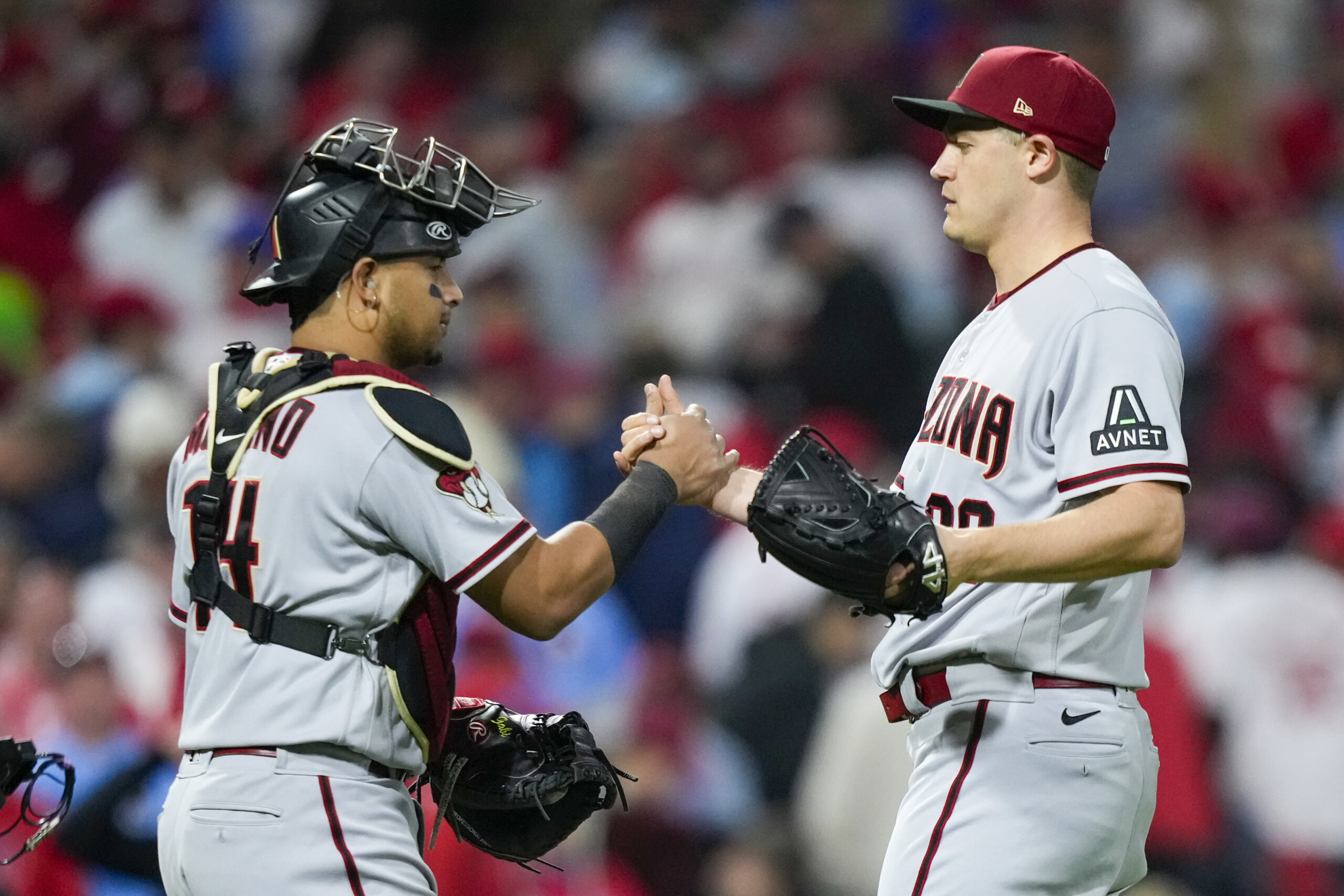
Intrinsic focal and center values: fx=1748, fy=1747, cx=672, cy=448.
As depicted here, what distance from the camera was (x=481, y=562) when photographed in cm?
318

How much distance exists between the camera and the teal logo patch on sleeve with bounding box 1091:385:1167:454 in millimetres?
3121

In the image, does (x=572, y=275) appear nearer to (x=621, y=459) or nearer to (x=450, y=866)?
(x=450, y=866)

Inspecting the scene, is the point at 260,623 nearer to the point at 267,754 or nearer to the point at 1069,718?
the point at 267,754

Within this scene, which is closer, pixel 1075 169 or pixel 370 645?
pixel 370 645

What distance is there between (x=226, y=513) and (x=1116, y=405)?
1644mm

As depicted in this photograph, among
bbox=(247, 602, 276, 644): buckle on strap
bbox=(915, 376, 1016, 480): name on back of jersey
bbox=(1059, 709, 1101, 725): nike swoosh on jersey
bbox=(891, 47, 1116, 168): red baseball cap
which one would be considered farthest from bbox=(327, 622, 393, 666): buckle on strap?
bbox=(891, 47, 1116, 168): red baseball cap

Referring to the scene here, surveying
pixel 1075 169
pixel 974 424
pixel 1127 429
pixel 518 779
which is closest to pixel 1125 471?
pixel 1127 429

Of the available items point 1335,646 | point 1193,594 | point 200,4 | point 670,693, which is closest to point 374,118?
point 200,4

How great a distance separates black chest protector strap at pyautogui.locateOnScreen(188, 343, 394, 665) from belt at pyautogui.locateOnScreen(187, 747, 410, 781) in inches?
7.8

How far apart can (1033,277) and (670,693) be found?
352cm

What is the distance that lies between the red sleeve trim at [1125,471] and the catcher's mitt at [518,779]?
1.08 metres

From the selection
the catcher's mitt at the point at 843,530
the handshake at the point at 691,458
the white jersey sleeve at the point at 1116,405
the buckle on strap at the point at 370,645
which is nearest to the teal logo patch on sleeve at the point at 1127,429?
the white jersey sleeve at the point at 1116,405

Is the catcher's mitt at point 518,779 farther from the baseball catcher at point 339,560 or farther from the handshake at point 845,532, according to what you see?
the handshake at point 845,532

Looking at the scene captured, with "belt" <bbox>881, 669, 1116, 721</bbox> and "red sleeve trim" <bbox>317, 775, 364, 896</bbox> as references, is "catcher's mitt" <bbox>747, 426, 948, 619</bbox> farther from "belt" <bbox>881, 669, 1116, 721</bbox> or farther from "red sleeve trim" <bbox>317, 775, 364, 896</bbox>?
"red sleeve trim" <bbox>317, 775, 364, 896</bbox>
